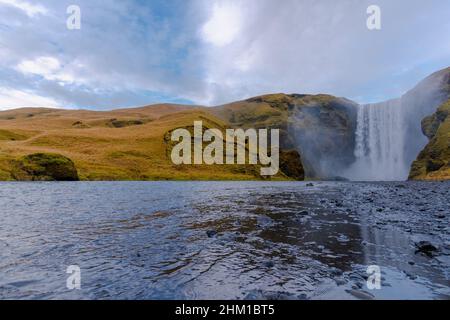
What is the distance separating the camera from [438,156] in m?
104

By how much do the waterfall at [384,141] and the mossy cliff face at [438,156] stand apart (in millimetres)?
26933

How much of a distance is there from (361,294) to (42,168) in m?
72.2

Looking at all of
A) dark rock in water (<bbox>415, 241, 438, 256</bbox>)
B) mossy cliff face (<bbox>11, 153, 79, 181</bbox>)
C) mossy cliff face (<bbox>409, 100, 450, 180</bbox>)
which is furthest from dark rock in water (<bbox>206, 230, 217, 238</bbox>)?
mossy cliff face (<bbox>409, 100, 450, 180</bbox>)

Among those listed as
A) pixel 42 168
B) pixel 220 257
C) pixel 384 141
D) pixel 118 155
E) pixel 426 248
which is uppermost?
pixel 384 141

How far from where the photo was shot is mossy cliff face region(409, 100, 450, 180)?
321 feet

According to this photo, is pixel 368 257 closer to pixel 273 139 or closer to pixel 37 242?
pixel 37 242

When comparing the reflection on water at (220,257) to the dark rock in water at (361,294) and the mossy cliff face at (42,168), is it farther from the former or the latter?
the mossy cliff face at (42,168)

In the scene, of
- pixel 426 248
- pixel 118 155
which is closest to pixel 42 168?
pixel 118 155

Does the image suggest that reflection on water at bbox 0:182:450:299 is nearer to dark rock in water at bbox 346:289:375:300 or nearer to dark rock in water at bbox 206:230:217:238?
dark rock in water at bbox 346:289:375:300

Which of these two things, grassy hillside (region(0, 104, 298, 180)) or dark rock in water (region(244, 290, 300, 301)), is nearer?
dark rock in water (region(244, 290, 300, 301))

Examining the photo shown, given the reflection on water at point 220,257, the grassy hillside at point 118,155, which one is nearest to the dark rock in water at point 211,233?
the reflection on water at point 220,257

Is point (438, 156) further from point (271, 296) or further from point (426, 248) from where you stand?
point (271, 296)

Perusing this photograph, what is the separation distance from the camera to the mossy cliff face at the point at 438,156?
321ft

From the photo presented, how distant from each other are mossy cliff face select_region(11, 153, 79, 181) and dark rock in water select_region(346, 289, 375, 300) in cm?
7126
